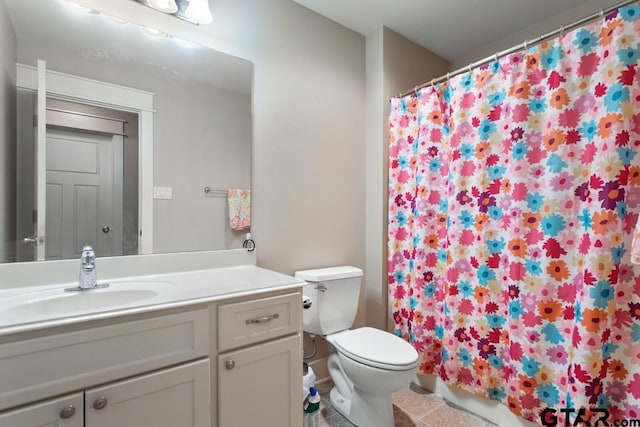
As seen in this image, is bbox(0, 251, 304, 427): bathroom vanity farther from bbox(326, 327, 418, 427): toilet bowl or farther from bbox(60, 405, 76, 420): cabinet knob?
bbox(326, 327, 418, 427): toilet bowl

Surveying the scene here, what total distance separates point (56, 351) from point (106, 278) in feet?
1.71

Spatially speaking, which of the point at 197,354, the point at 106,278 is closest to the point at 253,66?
the point at 106,278

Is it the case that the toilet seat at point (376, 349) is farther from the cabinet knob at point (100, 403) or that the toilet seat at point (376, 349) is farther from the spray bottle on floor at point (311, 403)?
the cabinet knob at point (100, 403)

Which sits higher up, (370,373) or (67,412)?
(67,412)

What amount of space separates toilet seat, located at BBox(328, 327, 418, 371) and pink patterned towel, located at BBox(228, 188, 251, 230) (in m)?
0.81

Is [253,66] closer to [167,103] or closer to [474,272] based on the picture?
[167,103]

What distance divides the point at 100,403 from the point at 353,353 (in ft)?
3.36

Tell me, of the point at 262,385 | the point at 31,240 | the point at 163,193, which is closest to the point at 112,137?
the point at 163,193

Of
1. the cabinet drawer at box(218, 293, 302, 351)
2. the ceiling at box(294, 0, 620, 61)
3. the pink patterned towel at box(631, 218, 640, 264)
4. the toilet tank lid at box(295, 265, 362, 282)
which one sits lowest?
the cabinet drawer at box(218, 293, 302, 351)

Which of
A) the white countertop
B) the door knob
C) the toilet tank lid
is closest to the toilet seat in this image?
the toilet tank lid

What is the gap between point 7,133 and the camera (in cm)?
116

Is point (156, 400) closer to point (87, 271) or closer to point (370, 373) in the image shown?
point (87, 271)

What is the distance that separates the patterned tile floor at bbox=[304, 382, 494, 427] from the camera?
1628 mm

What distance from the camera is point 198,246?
1.55m
